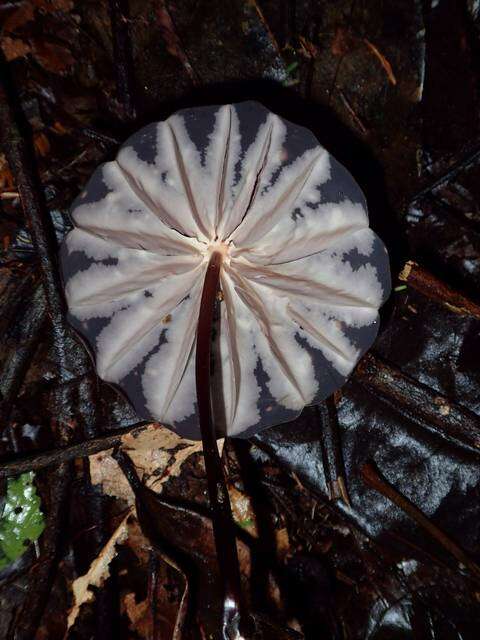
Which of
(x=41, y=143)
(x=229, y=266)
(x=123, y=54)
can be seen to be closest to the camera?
(x=229, y=266)

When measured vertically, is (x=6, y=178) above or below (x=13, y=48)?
below

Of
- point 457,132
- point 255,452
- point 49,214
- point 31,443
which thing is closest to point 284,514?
point 255,452

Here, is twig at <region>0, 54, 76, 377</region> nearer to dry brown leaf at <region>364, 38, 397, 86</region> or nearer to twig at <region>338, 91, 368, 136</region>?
twig at <region>338, 91, 368, 136</region>

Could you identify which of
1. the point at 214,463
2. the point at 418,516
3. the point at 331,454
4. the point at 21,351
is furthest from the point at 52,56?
the point at 418,516

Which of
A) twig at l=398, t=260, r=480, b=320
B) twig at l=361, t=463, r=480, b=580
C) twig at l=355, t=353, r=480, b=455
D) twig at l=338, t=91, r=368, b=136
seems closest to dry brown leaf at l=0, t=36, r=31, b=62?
twig at l=338, t=91, r=368, b=136

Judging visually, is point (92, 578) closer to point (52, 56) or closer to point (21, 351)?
point (21, 351)

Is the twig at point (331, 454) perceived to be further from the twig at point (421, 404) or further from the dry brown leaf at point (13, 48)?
the dry brown leaf at point (13, 48)
